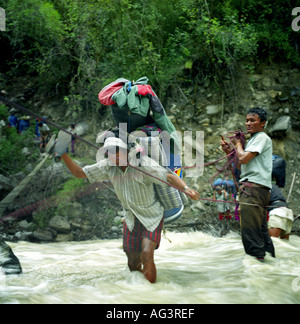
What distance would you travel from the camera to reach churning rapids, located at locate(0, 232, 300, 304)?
2.81m

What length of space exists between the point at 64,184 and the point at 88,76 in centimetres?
277

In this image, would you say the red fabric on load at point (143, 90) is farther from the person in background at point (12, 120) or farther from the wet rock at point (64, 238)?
the person in background at point (12, 120)

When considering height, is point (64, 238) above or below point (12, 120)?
below

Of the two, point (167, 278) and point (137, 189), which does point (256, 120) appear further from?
point (167, 278)

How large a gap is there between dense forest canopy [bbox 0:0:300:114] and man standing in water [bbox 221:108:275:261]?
448 centimetres

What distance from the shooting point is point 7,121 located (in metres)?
9.92

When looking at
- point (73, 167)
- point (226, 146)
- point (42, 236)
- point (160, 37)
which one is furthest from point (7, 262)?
point (160, 37)

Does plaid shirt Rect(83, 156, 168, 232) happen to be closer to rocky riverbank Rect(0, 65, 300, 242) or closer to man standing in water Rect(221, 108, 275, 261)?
man standing in water Rect(221, 108, 275, 261)

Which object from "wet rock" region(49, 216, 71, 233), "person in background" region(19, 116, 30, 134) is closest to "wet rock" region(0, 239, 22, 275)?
"wet rock" region(49, 216, 71, 233)

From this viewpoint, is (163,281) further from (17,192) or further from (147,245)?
(17,192)

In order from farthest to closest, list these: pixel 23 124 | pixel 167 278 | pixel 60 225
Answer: pixel 23 124 < pixel 60 225 < pixel 167 278

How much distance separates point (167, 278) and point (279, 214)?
70.5 inches

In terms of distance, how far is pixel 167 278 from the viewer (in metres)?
3.35
